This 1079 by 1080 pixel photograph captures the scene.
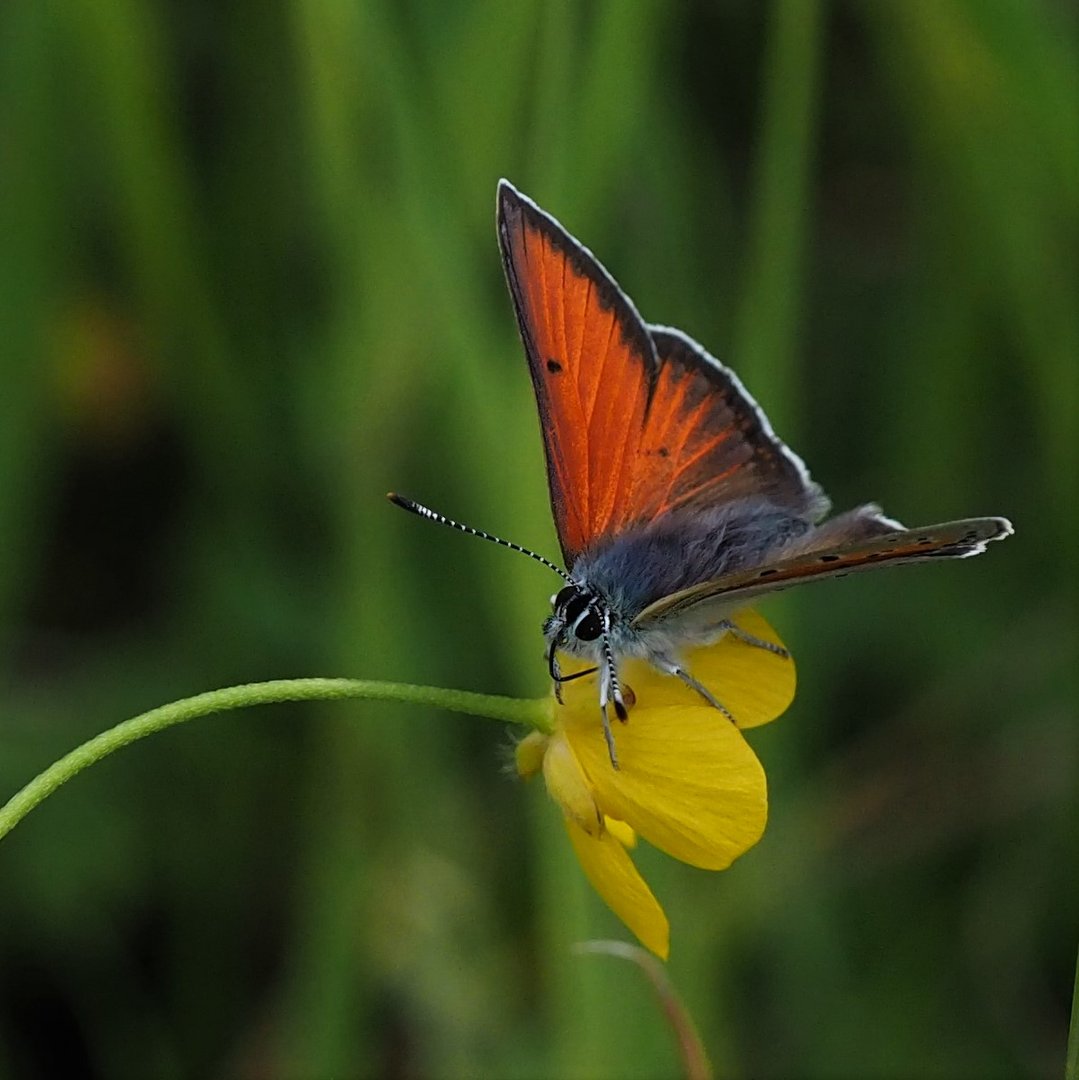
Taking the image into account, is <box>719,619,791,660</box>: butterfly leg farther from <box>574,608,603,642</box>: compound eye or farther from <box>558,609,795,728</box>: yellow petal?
<box>574,608,603,642</box>: compound eye

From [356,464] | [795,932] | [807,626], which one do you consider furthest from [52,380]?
[795,932]

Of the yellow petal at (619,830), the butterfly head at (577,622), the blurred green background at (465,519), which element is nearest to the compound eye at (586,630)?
the butterfly head at (577,622)

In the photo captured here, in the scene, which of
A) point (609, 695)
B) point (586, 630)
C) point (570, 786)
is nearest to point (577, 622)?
point (586, 630)

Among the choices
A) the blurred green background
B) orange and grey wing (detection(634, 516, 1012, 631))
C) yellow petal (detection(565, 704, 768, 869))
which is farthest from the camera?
the blurred green background

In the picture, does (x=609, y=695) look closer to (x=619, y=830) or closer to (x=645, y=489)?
(x=619, y=830)

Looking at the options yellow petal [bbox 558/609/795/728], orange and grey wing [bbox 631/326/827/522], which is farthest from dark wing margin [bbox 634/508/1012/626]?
orange and grey wing [bbox 631/326/827/522]

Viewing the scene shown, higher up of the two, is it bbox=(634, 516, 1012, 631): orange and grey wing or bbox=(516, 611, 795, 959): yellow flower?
bbox=(634, 516, 1012, 631): orange and grey wing

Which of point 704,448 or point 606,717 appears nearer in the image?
point 606,717
